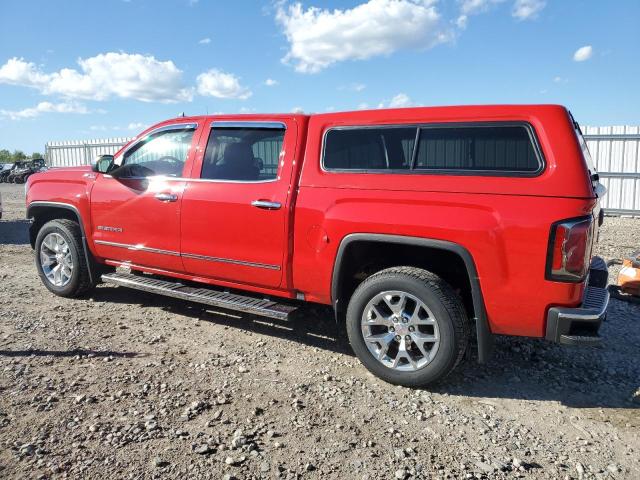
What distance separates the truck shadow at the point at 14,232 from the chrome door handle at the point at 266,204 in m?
7.49

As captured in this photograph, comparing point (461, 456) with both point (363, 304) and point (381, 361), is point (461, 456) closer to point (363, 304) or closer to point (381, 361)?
point (381, 361)

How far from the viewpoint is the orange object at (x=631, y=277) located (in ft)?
18.3

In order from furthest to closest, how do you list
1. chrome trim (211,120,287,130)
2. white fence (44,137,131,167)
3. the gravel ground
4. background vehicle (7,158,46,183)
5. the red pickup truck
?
background vehicle (7,158,46,183) < white fence (44,137,131,167) < chrome trim (211,120,287,130) < the red pickup truck < the gravel ground

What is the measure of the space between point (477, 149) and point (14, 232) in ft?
36.0

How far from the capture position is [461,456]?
2.80 meters

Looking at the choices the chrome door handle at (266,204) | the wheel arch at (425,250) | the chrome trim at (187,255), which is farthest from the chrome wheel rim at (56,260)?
the wheel arch at (425,250)

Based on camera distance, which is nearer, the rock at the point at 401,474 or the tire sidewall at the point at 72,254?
the rock at the point at 401,474

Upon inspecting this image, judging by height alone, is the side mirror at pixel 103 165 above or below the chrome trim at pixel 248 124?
below

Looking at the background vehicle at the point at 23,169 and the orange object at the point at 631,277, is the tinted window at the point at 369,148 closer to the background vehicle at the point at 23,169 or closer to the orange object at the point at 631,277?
the orange object at the point at 631,277

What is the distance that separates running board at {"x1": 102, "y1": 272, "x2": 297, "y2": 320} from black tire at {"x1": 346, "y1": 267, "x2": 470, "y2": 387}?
0.68 metres

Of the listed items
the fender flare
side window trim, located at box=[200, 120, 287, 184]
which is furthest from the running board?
side window trim, located at box=[200, 120, 287, 184]

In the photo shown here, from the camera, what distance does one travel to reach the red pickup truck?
3.10 metres

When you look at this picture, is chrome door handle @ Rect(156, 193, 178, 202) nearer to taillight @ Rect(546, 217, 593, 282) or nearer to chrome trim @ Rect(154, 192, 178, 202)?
chrome trim @ Rect(154, 192, 178, 202)

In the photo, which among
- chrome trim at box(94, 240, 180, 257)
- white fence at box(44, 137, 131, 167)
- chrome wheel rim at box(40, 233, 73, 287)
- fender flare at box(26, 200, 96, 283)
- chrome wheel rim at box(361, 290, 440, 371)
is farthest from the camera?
white fence at box(44, 137, 131, 167)
